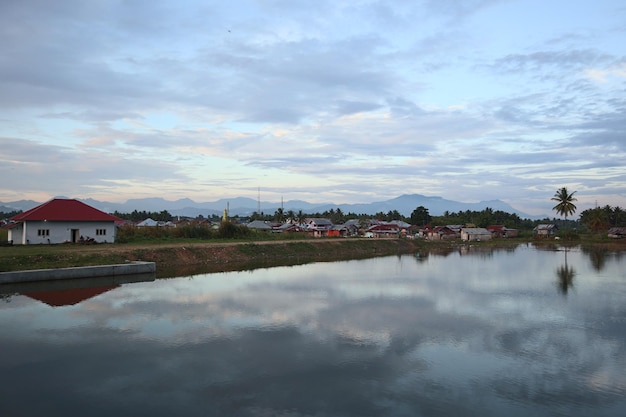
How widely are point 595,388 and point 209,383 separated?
8.42 m

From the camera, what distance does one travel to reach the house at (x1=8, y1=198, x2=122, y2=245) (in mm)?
31828

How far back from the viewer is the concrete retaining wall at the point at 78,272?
2244cm

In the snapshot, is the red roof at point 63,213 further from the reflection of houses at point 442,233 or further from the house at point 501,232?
the house at point 501,232

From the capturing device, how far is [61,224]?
33000mm

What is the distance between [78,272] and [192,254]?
11109 millimetres

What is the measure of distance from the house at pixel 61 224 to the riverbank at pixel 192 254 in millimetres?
1655

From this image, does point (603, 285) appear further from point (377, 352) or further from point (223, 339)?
point (223, 339)

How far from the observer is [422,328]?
1505 centimetres

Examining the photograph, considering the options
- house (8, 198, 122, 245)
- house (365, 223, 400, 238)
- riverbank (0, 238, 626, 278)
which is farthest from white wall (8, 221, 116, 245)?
house (365, 223, 400, 238)

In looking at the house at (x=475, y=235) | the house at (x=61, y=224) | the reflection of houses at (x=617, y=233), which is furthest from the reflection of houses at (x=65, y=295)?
the reflection of houses at (x=617, y=233)

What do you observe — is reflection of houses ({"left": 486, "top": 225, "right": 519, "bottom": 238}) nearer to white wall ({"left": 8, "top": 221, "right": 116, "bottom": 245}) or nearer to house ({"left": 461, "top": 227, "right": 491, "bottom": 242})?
house ({"left": 461, "top": 227, "right": 491, "bottom": 242})

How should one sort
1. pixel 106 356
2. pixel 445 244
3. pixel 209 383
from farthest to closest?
pixel 445 244 → pixel 106 356 → pixel 209 383

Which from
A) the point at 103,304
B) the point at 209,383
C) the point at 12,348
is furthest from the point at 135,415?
the point at 103,304

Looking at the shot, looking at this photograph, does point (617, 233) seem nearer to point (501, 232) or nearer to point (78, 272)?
point (501, 232)
